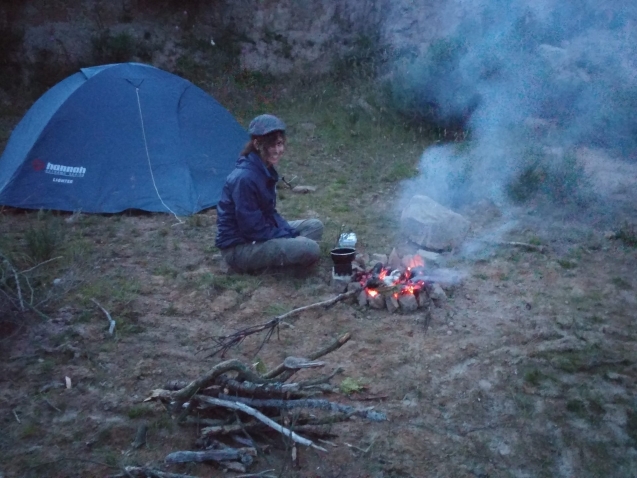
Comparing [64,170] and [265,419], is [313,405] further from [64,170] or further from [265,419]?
[64,170]

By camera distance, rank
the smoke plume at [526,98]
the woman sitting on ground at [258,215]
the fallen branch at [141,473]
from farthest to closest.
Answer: the smoke plume at [526,98], the woman sitting on ground at [258,215], the fallen branch at [141,473]

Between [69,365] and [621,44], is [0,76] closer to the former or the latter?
[69,365]

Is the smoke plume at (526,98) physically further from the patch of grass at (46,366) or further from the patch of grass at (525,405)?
the patch of grass at (46,366)

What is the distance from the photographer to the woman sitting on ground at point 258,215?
4484mm

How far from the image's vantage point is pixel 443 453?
2.93 meters

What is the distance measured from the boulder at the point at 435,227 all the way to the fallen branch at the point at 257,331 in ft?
3.85

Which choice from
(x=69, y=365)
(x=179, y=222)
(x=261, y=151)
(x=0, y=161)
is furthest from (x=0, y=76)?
(x=69, y=365)

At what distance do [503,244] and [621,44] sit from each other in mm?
5189

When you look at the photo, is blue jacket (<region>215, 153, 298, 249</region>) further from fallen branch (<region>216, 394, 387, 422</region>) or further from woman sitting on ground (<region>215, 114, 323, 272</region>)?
fallen branch (<region>216, 394, 387, 422</region>)

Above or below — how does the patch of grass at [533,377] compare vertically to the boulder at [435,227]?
below

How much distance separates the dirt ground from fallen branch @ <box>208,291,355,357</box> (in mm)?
92

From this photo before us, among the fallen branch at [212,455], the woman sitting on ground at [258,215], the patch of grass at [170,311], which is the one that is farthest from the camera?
the woman sitting on ground at [258,215]

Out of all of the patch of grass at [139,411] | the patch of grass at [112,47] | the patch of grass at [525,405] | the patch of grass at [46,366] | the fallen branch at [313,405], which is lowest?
the patch of grass at [525,405]

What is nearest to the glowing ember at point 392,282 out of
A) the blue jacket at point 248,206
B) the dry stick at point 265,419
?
the blue jacket at point 248,206
